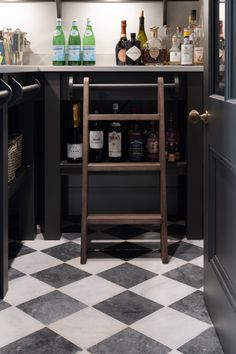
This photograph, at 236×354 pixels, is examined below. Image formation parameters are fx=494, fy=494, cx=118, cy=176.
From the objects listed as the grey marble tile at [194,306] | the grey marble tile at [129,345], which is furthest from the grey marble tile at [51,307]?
the grey marble tile at [194,306]

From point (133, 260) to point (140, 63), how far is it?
1.20 metres

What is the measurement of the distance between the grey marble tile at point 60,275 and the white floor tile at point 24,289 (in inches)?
1.6

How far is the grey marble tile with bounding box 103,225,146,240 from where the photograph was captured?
2.93 metres

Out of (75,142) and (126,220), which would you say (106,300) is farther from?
(75,142)

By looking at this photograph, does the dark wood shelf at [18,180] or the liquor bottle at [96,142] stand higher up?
the liquor bottle at [96,142]

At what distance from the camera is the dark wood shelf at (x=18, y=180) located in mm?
2373

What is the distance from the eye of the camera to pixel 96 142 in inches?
111

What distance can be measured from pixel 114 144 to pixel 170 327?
1.32m

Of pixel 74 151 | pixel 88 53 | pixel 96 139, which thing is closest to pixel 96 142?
pixel 96 139

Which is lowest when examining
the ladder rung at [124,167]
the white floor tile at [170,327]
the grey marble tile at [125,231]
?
the white floor tile at [170,327]

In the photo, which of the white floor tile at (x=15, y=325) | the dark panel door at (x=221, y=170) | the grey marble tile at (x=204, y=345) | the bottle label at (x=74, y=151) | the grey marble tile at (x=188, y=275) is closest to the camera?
the dark panel door at (x=221, y=170)

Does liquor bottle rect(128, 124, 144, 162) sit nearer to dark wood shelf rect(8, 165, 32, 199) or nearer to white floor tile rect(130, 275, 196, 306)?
dark wood shelf rect(8, 165, 32, 199)

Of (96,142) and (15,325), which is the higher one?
(96,142)

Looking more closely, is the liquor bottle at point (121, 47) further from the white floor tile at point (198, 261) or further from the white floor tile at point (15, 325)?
the white floor tile at point (15, 325)
